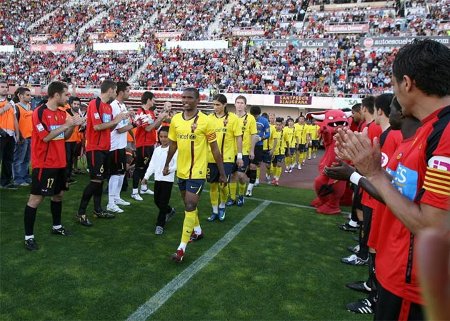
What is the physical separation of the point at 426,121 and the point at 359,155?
1.12ft

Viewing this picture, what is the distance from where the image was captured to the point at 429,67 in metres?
1.70

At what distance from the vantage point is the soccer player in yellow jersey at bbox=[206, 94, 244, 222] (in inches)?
266

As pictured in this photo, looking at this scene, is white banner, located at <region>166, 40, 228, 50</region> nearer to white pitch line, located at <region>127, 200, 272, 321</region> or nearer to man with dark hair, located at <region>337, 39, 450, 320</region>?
white pitch line, located at <region>127, 200, 272, 321</region>

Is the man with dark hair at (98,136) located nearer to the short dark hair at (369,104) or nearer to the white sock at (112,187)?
the white sock at (112,187)

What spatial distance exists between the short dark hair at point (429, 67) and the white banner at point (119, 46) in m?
36.5

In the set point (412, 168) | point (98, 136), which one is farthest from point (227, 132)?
point (412, 168)

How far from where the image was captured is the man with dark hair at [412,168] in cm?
159

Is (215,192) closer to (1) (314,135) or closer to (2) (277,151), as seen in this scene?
(2) (277,151)

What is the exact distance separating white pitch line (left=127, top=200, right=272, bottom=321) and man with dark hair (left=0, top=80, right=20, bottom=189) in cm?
528

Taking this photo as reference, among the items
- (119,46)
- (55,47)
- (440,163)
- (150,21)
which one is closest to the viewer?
(440,163)

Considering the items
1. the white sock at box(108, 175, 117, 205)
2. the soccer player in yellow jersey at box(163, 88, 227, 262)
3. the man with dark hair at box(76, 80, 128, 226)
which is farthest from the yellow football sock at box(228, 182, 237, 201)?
the soccer player in yellow jersey at box(163, 88, 227, 262)

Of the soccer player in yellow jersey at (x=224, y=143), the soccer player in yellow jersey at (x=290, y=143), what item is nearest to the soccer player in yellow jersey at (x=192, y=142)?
the soccer player in yellow jersey at (x=224, y=143)

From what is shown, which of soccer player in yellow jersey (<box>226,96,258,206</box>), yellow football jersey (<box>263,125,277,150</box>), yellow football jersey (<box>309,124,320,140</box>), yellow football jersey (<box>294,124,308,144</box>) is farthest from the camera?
yellow football jersey (<box>309,124,320,140</box>)

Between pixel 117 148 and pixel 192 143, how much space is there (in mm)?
2261
